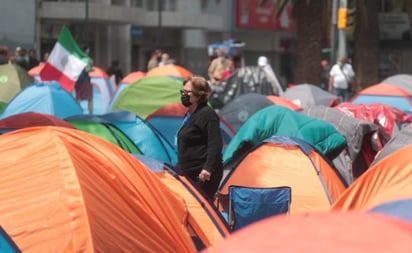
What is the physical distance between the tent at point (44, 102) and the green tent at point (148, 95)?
864mm

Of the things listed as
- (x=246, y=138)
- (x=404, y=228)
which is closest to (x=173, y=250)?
(x=404, y=228)

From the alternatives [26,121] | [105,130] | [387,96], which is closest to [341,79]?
[387,96]

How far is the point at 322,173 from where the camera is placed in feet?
33.7

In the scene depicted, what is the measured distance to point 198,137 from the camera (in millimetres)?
8562

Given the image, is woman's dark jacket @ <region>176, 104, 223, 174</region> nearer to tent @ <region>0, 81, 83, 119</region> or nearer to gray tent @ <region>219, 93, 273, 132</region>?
gray tent @ <region>219, 93, 273, 132</region>

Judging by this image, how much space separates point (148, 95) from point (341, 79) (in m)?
8.14

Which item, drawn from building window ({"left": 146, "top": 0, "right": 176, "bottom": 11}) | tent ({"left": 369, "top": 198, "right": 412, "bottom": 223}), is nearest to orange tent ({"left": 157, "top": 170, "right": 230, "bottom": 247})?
tent ({"left": 369, "top": 198, "right": 412, "bottom": 223})

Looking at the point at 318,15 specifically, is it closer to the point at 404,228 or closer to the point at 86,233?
the point at 86,233

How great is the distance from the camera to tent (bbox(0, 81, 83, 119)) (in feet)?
51.2

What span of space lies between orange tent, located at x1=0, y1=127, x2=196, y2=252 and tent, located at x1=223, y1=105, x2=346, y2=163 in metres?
4.14

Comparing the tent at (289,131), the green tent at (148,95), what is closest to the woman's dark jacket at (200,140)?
the tent at (289,131)

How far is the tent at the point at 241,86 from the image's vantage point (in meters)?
19.0

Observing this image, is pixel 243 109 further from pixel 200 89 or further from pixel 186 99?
pixel 200 89

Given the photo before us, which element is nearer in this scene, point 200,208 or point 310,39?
point 200,208
